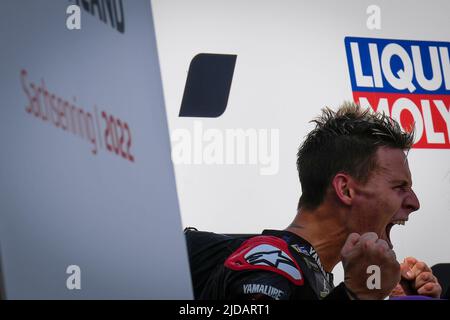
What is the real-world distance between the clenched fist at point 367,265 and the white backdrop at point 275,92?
3.92ft

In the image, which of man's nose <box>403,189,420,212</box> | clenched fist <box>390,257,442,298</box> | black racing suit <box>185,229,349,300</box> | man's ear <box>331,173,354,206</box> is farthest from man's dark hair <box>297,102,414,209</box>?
clenched fist <box>390,257,442,298</box>

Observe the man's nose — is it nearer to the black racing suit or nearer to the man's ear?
the man's ear

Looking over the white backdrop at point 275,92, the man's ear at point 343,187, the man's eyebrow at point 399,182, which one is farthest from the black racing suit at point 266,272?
the white backdrop at point 275,92

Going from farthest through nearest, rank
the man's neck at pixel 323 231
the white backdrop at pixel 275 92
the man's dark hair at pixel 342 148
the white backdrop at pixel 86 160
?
1. the white backdrop at pixel 275 92
2. the man's dark hair at pixel 342 148
3. the man's neck at pixel 323 231
4. the white backdrop at pixel 86 160

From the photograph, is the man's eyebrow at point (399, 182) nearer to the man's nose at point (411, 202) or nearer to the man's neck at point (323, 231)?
the man's nose at point (411, 202)

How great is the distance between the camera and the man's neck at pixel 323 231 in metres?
2.09

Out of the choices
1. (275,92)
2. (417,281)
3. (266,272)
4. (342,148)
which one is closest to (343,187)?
(342,148)

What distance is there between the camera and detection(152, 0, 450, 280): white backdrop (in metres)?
2.92

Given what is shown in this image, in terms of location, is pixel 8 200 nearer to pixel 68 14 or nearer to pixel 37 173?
pixel 37 173

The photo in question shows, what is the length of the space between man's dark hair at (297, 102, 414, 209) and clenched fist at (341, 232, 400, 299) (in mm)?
423

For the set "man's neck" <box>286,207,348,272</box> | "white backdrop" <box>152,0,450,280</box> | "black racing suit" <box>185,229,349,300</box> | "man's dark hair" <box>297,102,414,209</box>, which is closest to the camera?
"black racing suit" <box>185,229,349,300</box>

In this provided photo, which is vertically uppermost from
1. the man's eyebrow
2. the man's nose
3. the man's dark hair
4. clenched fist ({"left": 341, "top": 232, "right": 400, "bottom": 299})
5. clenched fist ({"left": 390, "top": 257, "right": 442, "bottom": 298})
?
the man's dark hair

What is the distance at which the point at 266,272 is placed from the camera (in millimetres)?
1744
